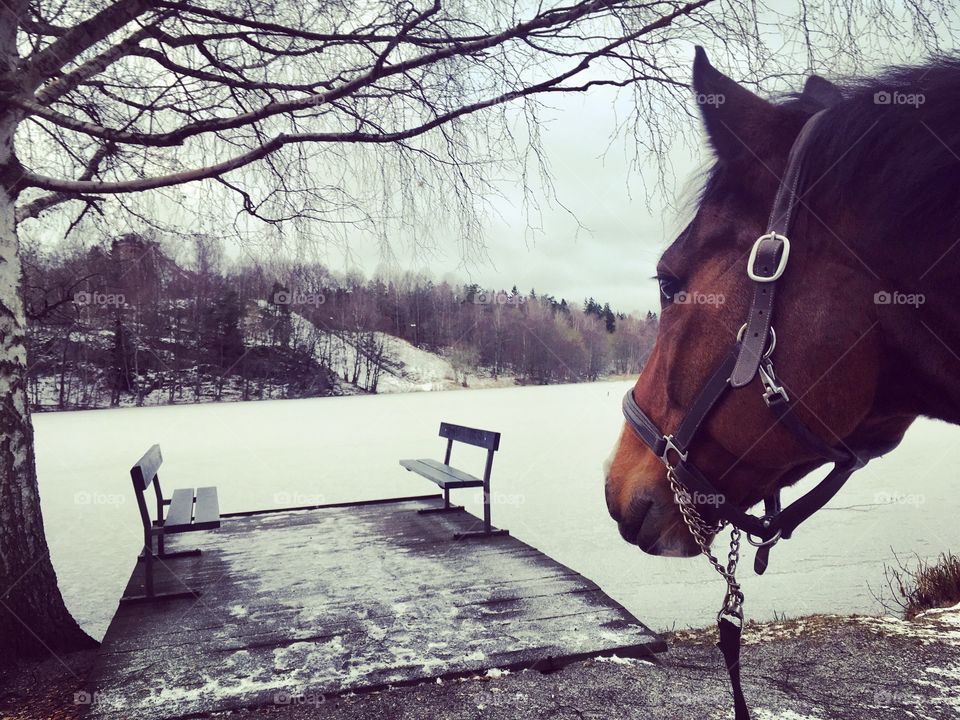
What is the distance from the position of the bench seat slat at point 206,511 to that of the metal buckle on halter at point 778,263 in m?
4.57

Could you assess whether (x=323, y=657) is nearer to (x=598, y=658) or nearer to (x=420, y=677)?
(x=420, y=677)

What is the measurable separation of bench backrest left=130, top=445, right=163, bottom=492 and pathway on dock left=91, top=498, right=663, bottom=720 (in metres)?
0.83

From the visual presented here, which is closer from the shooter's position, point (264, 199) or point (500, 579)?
point (264, 199)

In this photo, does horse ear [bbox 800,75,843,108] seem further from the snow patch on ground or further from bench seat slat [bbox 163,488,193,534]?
bench seat slat [bbox 163,488,193,534]

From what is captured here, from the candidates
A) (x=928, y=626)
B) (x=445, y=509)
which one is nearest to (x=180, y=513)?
(x=445, y=509)

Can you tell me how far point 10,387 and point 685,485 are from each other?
4051mm

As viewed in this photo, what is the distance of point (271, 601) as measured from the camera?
4590 millimetres

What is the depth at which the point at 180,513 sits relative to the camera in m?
5.68

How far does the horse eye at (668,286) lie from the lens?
1.39 metres

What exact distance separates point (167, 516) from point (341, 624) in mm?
2180

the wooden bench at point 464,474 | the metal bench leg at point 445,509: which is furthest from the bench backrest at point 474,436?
the metal bench leg at point 445,509

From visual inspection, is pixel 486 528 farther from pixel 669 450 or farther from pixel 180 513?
pixel 669 450

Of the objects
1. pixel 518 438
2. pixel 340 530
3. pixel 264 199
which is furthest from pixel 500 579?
pixel 518 438

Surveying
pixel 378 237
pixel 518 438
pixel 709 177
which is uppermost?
pixel 378 237
